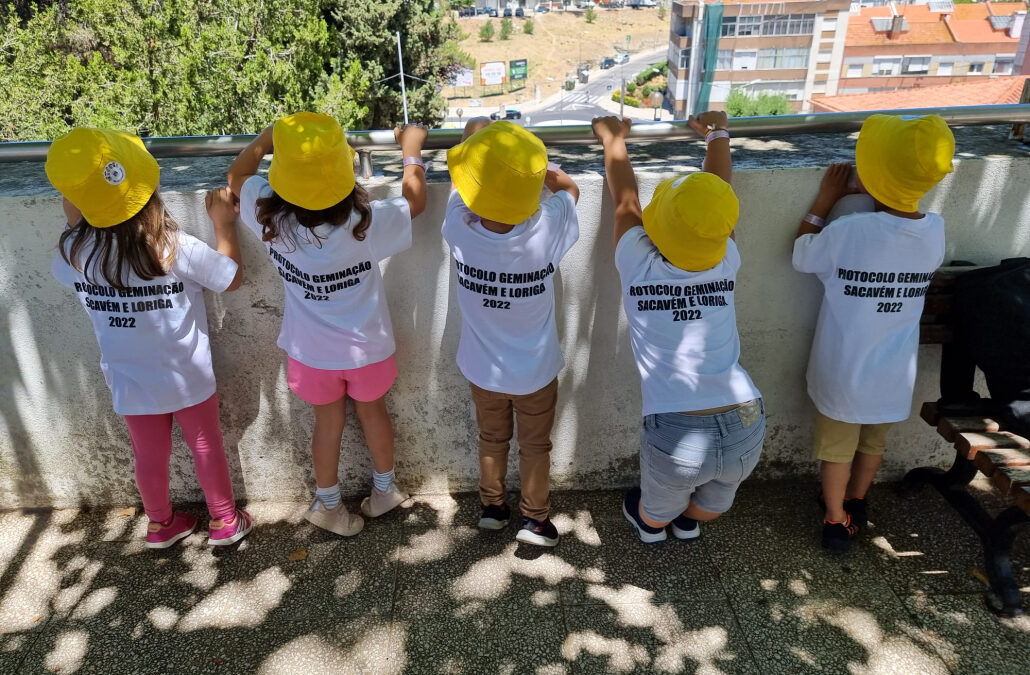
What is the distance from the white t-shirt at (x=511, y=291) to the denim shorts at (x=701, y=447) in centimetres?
49

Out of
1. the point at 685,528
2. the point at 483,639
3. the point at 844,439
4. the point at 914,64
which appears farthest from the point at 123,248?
the point at 914,64

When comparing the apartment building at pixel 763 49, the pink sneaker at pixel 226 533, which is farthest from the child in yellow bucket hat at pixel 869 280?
the apartment building at pixel 763 49

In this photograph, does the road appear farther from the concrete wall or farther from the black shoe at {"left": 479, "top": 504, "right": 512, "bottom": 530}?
the black shoe at {"left": 479, "top": 504, "right": 512, "bottom": 530}

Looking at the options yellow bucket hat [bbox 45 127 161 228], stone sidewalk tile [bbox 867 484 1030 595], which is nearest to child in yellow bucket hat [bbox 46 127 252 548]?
yellow bucket hat [bbox 45 127 161 228]

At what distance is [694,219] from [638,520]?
1479 mm

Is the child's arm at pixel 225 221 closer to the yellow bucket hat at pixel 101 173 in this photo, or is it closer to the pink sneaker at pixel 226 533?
the yellow bucket hat at pixel 101 173

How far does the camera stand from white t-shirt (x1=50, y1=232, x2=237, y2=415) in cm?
269

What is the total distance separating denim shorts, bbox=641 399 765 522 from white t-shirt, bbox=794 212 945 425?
528 millimetres

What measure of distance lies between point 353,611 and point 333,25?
29.8 metres

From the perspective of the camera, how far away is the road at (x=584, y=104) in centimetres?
7669

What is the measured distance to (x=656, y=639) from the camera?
8.91 feet

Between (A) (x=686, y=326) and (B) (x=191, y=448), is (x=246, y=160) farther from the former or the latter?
(A) (x=686, y=326)

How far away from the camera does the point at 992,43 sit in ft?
248

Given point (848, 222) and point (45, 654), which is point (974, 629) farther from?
point (45, 654)
